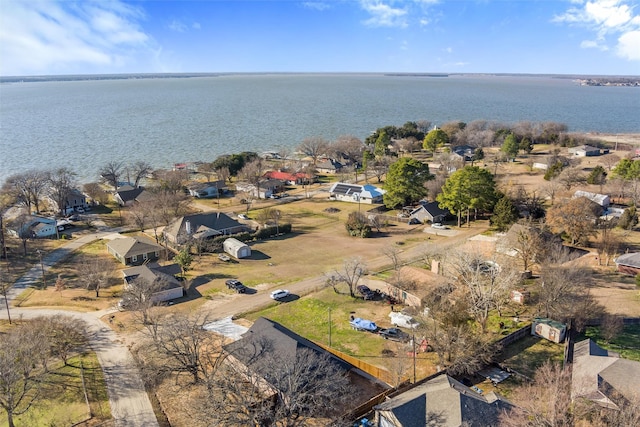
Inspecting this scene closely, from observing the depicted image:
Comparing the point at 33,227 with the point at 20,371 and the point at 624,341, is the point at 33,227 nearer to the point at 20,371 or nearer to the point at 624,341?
the point at 20,371

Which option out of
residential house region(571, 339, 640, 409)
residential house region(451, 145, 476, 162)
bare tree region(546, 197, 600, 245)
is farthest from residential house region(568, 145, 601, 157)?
residential house region(571, 339, 640, 409)

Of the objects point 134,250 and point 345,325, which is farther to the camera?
point 134,250

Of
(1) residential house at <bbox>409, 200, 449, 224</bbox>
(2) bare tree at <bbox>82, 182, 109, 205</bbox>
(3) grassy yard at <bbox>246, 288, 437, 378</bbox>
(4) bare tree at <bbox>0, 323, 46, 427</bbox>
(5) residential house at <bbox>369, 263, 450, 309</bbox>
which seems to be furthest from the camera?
(2) bare tree at <bbox>82, 182, 109, 205</bbox>

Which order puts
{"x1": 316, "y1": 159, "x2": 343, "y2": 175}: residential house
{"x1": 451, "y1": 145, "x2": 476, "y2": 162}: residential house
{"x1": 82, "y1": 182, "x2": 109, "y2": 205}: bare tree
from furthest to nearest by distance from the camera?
{"x1": 451, "y1": 145, "x2": 476, "y2": 162}: residential house → {"x1": 316, "y1": 159, "x2": 343, "y2": 175}: residential house → {"x1": 82, "y1": 182, "x2": 109, "y2": 205}: bare tree

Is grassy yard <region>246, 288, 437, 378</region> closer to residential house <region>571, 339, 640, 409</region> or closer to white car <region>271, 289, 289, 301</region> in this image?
white car <region>271, 289, 289, 301</region>

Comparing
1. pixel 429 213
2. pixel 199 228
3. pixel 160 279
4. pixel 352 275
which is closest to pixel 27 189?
pixel 199 228

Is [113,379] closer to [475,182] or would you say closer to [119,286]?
[119,286]

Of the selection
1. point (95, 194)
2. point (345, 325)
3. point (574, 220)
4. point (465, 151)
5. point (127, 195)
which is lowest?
point (345, 325)
